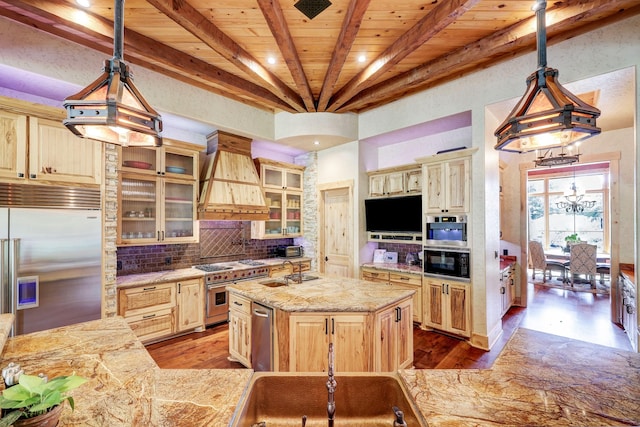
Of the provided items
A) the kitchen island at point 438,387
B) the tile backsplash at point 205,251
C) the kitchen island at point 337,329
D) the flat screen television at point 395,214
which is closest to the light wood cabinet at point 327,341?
the kitchen island at point 337,329

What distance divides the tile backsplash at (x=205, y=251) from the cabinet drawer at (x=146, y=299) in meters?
0.60

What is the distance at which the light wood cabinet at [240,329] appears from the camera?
281 cm

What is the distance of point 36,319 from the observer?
2.67 m

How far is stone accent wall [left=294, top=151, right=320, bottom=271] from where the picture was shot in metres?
5.64

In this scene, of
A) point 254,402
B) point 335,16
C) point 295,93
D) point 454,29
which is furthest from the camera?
point 295,93

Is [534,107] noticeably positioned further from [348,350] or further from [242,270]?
[242,270]

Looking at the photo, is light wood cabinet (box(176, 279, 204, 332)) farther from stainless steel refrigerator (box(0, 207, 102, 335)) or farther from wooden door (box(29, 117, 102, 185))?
wooden door (box(29, 117, 102, 185))

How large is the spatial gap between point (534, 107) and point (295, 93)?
10.9 feet

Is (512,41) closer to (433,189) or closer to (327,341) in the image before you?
(433,189)

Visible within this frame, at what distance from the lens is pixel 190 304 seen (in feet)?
13.0

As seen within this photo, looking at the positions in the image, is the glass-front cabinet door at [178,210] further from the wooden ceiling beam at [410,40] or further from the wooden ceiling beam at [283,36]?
the wooden ceiling beam at [410,40]

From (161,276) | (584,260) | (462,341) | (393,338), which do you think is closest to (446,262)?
(462,341)

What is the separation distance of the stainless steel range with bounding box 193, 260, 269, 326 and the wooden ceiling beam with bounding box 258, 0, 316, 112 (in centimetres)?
285

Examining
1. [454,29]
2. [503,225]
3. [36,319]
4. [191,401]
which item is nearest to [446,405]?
[191,401]
